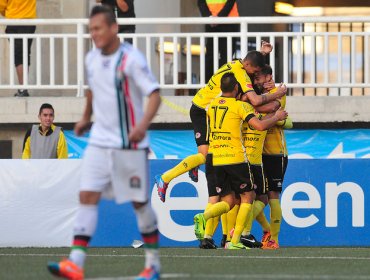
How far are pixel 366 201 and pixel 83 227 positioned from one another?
679 cm

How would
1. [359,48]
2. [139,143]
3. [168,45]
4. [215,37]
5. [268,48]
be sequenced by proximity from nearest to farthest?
[139,143], [268,48], [215,37], [168,45], [359,48]

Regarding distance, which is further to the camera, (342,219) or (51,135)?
(51,135)

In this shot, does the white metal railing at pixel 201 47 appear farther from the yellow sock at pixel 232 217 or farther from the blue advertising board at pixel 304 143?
the yellow sock at pixel 232 217

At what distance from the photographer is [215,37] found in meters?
18.7

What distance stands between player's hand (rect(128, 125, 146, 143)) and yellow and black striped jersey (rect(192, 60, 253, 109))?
516cm

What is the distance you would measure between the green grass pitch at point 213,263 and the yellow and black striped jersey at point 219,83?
172cm

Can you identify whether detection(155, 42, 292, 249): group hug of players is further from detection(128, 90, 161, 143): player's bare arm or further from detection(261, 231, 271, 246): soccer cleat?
detection(128, 90, 161, 143): player's bare arm

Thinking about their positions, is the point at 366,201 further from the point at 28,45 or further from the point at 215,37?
the point at 28,45

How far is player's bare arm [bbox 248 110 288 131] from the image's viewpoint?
13719 mm

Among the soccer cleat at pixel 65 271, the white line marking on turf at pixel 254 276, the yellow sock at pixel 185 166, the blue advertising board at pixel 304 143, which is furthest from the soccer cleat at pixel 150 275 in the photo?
the blue advertising board at pixel 304 143

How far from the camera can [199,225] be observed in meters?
14.1

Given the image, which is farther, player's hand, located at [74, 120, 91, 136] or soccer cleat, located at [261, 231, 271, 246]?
soccer cleat, located at [261, 231, 271, 246]

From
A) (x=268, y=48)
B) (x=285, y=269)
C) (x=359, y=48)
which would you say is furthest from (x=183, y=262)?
(x=359, y=48)

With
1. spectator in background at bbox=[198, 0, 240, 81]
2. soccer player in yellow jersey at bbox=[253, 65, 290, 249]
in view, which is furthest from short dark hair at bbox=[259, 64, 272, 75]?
spectator in background at bbox=[198, 0, 240, 81]
